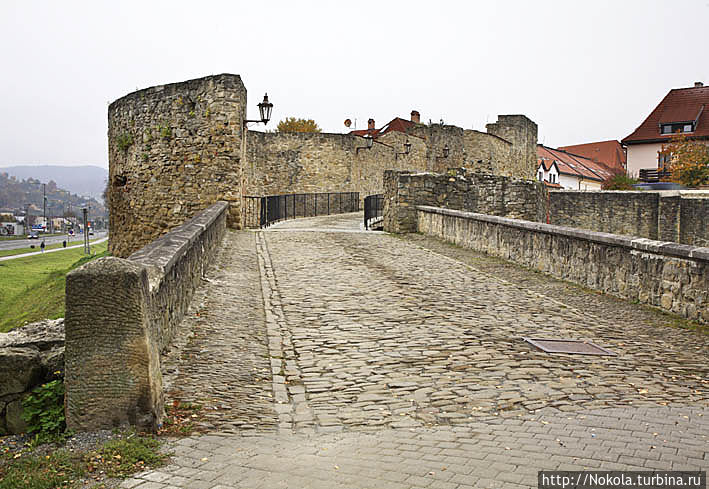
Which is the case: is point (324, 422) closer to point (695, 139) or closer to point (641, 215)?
point (641, 215)

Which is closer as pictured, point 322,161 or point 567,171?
point 322,161

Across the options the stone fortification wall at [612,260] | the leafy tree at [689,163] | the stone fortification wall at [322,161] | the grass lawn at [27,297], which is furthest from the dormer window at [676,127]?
the stone fortification wall at [612,260]

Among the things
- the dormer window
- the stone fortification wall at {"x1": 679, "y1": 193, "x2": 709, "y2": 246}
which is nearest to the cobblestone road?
the stone fortification wall at {"x1": 679, "y1": 193, "x2": 709, "y2": 246}

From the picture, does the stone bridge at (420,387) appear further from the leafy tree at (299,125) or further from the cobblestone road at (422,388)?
the leafy tree at (299,125)

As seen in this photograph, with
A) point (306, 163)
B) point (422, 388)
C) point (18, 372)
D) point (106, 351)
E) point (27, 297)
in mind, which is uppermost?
point (306, 163)


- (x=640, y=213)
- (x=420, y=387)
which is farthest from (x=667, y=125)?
(x=420, y=387)

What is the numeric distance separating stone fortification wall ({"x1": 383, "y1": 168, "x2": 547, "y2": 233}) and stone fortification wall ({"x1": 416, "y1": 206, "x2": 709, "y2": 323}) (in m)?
4.24

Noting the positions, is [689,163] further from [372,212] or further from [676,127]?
[372,212]

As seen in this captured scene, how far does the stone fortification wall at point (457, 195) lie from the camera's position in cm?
1870

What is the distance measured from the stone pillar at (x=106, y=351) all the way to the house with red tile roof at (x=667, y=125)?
54291mm

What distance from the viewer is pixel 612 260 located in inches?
364

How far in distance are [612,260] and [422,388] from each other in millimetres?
5297

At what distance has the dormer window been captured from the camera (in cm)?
5307

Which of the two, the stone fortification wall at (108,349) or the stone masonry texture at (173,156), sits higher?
the stone masonry texture at (173,156)
